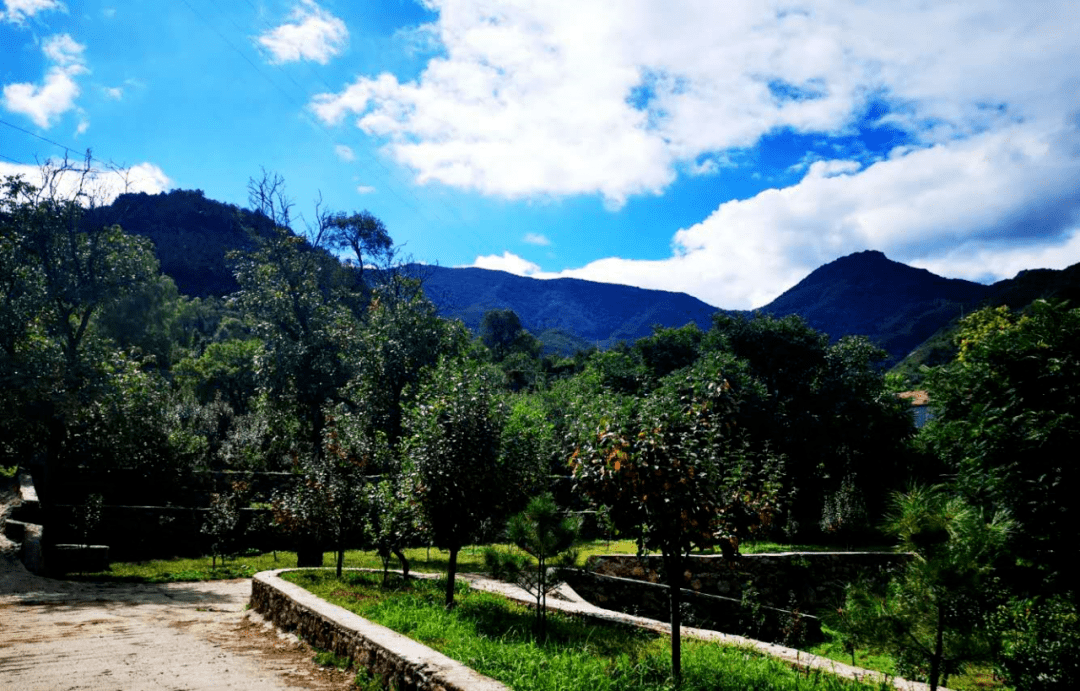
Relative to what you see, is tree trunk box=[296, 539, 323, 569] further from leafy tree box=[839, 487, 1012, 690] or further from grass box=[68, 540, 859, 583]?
leafy tree box=[839, 487, 1012, 690]

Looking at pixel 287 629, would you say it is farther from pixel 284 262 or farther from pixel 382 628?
pixel 284 262

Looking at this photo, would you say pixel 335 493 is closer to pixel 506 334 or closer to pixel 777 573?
pixel 777 573

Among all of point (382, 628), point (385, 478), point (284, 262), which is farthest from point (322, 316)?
point (382, 628)

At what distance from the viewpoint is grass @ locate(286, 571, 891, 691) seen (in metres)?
5.72

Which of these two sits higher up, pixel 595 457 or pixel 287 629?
pixel 595 457

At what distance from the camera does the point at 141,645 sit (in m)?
8.48

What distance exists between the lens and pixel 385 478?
1289 cm

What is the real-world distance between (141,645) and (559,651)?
18.6ft

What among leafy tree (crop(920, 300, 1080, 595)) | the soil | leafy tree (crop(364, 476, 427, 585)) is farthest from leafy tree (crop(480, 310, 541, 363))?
leafy tree (crop(920, 300, 1080, 595))

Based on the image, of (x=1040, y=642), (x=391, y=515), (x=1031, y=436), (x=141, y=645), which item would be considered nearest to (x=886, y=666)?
(x=1040, y=642)

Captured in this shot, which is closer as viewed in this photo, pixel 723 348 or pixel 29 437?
pixel 29 437

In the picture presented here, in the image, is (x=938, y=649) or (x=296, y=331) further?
(x=296, y=331)

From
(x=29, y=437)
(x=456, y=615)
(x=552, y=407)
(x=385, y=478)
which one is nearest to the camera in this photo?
(x=456, y=615)

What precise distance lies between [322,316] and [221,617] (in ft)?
50.0
